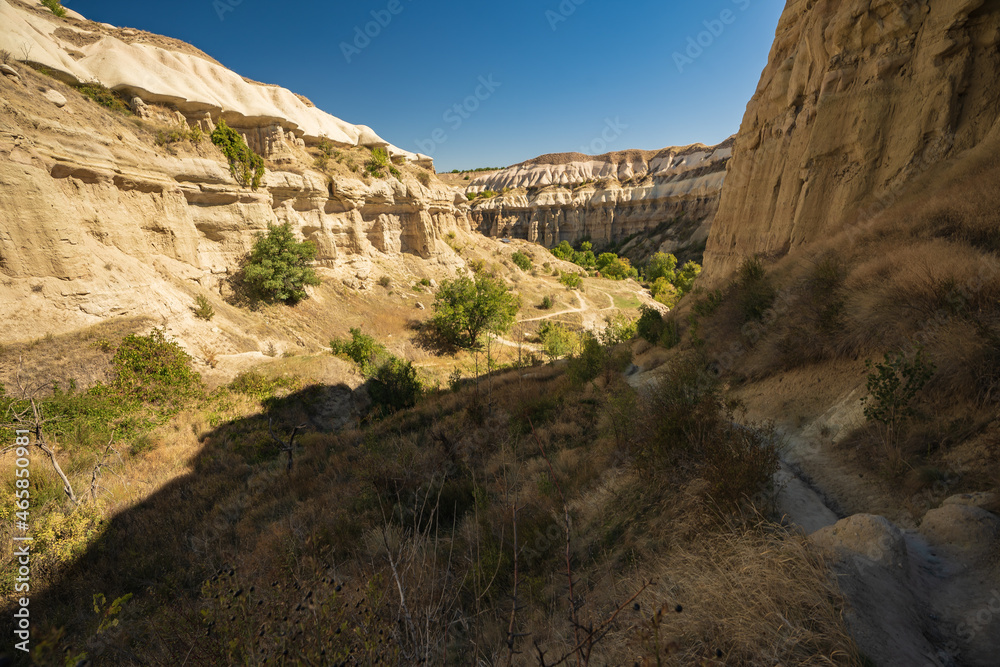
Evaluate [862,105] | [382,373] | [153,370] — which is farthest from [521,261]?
[153,370]

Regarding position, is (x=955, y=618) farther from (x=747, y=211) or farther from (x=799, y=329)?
(x=747, y=211)

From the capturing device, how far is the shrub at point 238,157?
18328 mm

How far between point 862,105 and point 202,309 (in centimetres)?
2166

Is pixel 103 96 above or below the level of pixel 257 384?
above

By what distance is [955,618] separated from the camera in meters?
2.04

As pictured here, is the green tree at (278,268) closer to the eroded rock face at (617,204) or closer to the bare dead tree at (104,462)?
the bare dead tree at (104,462)

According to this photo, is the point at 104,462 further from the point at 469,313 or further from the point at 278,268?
the point at 469,313

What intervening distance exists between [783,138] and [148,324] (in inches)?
Result: 845

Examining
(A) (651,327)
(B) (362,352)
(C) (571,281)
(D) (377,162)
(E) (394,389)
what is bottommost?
(E) (394,389)

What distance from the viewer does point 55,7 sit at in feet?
64.9

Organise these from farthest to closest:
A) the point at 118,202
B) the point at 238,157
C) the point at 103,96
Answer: the point at 238,157 < the point at 103,96 < the point at 118,202

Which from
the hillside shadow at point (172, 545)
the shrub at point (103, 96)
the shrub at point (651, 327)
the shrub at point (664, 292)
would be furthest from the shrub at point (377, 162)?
the shrub at point (664, 292)

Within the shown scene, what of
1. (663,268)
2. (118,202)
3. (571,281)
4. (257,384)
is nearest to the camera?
(257,384)

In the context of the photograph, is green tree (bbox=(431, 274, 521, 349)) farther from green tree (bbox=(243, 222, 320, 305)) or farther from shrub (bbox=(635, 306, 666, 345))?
shrub (bbox=(635, 306, 666, 345))
